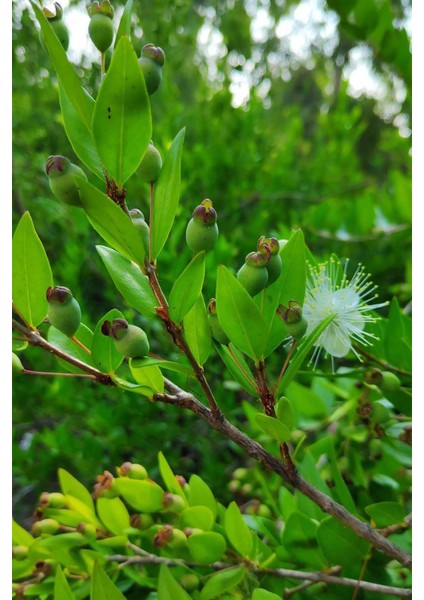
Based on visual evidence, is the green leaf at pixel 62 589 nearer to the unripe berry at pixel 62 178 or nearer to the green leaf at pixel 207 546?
the green leaf at pixel 207 546

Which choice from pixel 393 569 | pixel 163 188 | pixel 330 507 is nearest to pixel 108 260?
pixel 163 188

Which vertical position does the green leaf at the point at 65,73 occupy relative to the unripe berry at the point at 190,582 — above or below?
above

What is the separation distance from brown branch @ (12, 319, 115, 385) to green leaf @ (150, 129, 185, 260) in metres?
0.05

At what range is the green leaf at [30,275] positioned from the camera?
0.26 metres

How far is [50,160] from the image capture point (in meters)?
0.21

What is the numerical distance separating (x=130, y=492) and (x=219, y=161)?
1.59 ft

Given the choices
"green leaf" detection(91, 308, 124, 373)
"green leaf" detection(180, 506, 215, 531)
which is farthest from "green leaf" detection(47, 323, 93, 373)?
"green leaf" detection(180, 506, 215, 531)

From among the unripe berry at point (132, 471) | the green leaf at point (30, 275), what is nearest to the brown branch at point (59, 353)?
the green leaf at point (30, 275)

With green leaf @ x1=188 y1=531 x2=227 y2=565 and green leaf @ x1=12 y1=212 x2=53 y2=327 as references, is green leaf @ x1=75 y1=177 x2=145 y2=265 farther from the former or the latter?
green leaf @ x1=188 y1=531 x2=227 y2=565

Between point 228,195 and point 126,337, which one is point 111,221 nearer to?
point 126,337

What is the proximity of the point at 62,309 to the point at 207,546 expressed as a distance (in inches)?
6.4

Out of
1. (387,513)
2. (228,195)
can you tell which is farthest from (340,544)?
(228,195)

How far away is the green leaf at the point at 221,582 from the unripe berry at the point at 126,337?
0.15 m

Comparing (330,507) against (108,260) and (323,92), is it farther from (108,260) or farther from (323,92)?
(323,92)
